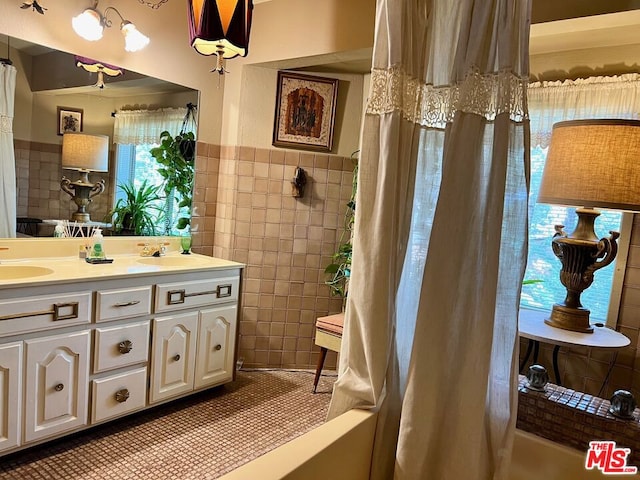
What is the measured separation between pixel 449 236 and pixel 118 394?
73.3 inches

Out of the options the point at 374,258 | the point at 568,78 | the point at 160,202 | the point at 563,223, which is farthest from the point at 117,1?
the point at 563,223

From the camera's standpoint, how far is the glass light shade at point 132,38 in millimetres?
2529

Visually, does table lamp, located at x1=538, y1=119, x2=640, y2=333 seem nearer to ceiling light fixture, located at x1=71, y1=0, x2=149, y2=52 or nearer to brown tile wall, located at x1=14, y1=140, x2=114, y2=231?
ceiling light fixture, located at x1=71, y1=0, x2=149, y2=52

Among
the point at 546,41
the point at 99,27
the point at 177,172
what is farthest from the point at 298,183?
the point at 546,41

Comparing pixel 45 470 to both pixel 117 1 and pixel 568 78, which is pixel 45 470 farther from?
pixel 568 78

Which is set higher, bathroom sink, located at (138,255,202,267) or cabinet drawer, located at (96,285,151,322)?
bathroom sink, located at (138,255,202,267)

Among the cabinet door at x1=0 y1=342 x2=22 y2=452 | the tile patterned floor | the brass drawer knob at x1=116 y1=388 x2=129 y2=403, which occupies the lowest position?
the tile patterned floor

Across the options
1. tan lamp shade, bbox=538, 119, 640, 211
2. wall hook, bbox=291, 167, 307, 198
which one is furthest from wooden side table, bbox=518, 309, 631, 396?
wall hook, bbox=291, 167, 307, 198

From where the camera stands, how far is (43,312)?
1.92 metres

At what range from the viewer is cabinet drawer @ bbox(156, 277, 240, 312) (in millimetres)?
2379

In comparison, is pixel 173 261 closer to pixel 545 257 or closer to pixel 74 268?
pixel 74 268

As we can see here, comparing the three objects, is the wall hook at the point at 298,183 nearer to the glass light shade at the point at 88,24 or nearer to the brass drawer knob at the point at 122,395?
the glass light shade at the point at 88,24

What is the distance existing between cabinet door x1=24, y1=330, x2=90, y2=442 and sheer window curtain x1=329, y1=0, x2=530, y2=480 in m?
1.39

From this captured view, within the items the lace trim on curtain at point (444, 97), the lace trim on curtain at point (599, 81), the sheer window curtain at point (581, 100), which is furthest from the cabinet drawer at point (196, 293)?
the lace trim on curtain at point (599, 81)
